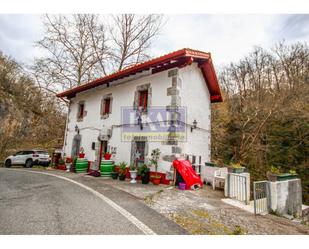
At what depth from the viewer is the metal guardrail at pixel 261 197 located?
16.4 ft

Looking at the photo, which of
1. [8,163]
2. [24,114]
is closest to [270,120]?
[8,163]

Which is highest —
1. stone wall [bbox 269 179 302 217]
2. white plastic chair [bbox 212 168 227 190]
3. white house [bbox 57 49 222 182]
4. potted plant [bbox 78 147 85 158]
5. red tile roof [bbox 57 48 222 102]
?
red tile roof [bbox 57 48 222 102]

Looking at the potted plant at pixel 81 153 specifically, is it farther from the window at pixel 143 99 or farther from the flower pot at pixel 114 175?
the window at pixel 143 99

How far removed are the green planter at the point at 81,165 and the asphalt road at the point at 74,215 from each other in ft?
15.5

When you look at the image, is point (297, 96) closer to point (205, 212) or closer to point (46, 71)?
point (205, 212)

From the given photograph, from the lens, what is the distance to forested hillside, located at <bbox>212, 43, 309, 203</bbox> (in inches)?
466

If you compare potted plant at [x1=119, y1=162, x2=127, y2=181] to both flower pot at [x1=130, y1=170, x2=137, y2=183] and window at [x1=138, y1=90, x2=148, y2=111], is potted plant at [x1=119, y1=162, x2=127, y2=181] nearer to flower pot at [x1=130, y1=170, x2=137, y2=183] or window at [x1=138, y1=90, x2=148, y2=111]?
flower pot at [x1=130, y1=170, x2=137, y2=183]

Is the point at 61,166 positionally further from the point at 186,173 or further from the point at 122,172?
the point at 186,173

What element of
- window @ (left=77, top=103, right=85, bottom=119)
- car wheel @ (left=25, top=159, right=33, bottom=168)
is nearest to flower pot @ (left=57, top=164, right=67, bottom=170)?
car wheel @ (left=25, top=159, right=33, bottom=168)

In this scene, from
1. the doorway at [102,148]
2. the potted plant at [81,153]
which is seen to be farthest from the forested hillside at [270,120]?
the potted plant at [81,153]

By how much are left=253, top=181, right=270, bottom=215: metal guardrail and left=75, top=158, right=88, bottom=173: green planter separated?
27.8 ft

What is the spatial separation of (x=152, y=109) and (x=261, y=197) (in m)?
5.21

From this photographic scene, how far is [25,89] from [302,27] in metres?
Answer: 23.0
